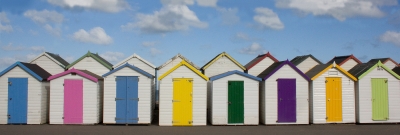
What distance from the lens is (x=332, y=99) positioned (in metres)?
20.3

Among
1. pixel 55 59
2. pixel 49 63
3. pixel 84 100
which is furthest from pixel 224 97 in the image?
pixel 49 63

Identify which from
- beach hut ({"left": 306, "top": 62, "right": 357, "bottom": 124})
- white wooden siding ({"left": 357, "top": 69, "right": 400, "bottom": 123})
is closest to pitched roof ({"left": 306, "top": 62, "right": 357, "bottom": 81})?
beach hut ({"left": 306, "top": 62, "right": 357, "bottom": 124})

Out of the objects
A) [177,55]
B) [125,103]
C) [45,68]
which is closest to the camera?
[125,103]

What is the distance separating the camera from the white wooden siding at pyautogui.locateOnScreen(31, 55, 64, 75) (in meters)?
23.5

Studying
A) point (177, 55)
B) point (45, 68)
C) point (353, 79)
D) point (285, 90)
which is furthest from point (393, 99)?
point (45, 68)

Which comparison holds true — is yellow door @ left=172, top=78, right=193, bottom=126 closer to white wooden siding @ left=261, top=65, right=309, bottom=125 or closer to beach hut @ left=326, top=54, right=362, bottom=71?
white wooden siding @ left=261, top=65, right=309, bottom=125

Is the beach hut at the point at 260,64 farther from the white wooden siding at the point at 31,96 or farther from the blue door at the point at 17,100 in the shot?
the blue door at the point at 17,100

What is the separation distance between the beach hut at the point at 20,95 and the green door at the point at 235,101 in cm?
888

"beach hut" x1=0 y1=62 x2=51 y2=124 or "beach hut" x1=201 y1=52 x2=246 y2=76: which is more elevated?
"beach hut" x1=201 y1=52 x2=246 y2=76

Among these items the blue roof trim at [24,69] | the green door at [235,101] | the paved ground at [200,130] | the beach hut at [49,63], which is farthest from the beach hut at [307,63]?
the blue roof trim at [24,69]

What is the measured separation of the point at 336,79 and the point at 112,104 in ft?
35.3

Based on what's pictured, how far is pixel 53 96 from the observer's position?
1961cm

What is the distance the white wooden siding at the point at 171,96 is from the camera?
64.1ft

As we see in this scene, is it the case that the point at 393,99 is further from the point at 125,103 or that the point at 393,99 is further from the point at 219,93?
the point at 125,103
